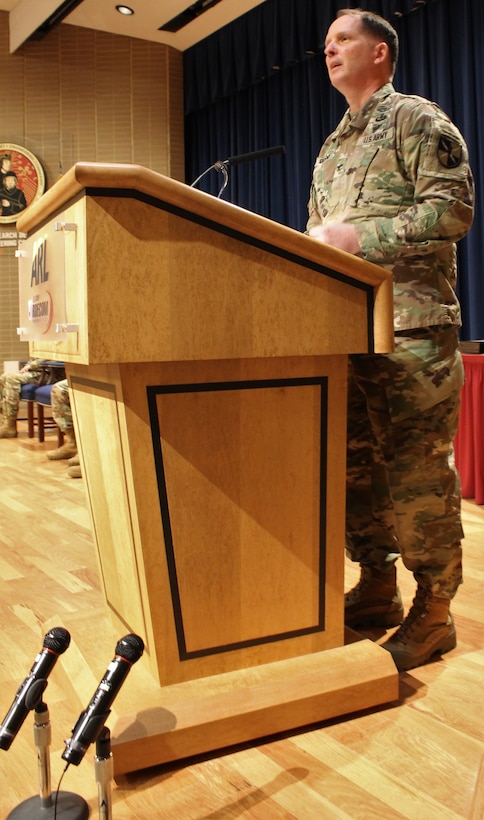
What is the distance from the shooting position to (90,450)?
1.58m

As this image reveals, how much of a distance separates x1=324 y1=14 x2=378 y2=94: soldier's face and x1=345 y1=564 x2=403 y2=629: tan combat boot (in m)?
1.12

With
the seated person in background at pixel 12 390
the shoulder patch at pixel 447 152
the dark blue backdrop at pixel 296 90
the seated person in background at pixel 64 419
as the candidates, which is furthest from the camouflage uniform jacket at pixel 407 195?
the seated person in background at pixel 12 390

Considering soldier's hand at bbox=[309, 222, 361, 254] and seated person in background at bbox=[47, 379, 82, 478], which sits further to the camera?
seated person in background at bbox=[47, 379, 82, 478]

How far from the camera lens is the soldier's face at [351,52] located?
1710 mm

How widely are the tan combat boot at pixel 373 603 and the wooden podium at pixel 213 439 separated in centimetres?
37

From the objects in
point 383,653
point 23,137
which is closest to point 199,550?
point 383,653

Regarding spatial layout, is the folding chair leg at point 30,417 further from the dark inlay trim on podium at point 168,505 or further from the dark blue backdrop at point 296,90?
the dark inlay trim on podium at point 168,505

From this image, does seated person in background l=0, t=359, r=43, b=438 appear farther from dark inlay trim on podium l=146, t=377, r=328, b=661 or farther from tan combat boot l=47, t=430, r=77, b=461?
dark inlay trim on podium l=146, t=377, r=328, b=661

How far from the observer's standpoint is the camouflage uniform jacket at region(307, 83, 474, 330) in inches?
61.5

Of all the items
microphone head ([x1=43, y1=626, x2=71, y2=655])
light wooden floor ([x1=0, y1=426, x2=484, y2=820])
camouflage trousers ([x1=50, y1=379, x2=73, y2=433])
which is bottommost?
light wooden floor ([x1=0, y1=426, x2=484, y2=820])

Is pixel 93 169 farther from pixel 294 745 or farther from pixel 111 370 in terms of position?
pixel 294 745

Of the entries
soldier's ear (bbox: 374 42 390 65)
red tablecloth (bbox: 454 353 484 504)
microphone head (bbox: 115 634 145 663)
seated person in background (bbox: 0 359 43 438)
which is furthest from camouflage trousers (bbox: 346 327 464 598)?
seated person in background (bbox: 0 359 43 438)

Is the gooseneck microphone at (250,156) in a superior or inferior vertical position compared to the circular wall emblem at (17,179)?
inferior

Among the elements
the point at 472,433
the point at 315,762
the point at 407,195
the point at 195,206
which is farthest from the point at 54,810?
the point at 472,433
